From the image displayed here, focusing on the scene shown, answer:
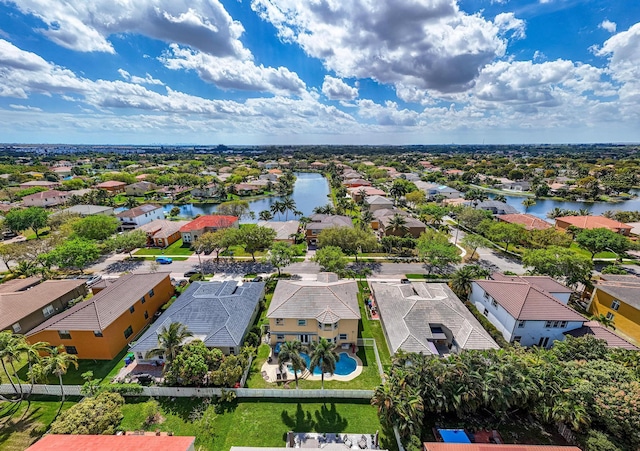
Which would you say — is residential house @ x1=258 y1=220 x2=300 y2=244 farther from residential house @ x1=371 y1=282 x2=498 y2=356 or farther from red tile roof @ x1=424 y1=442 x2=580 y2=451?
red tile roof @ x1=424 y1=442 x2=580 y2=451

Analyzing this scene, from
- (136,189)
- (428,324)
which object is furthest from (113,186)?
(428,324)

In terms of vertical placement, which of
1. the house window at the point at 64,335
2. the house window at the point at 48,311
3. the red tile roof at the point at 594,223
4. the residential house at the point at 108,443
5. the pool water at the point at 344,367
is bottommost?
the pool water at the point at 344,367

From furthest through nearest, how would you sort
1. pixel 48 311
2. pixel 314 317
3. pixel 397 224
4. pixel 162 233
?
pixel 162 233 < pixel 397 224 < pixel 48 311 < pixel 314 317

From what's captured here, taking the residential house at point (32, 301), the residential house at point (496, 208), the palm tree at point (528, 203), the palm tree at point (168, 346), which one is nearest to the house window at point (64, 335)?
the residential house at point (32, 301)

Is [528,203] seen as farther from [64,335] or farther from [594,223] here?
[64,335]

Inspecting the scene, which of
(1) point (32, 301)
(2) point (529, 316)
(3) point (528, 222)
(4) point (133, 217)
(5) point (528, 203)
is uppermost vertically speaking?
(2) point (529, 316)

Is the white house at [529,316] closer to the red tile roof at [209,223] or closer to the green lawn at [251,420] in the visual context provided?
the green lawn at [251,420]

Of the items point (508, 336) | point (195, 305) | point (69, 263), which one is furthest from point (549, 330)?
point (69, 263)
